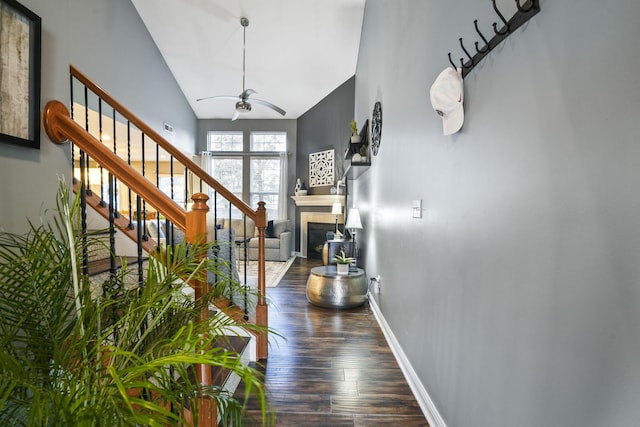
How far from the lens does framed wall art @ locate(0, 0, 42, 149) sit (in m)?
1.16

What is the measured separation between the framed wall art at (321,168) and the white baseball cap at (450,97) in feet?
17.4

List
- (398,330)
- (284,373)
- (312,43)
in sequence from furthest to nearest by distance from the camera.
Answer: (312,43) < (398,330) < (284,373)

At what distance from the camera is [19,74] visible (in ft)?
3.98

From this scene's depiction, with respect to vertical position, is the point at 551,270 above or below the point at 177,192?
below

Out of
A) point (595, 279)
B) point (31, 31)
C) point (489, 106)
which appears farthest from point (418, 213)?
point (31, 31)

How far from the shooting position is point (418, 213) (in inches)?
78.6

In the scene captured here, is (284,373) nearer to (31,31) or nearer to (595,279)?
(595,279)

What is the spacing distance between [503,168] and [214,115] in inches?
304

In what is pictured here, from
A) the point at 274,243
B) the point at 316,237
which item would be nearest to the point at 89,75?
the point at 274,243

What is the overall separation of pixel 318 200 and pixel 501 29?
5.87 meters

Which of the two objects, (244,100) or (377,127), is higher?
(244,100)

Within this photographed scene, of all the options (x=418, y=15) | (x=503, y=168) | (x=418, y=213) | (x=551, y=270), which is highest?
(x=418, y=15)

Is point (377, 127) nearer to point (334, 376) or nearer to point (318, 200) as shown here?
point (334, 376)

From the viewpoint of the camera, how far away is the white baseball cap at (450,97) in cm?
138
